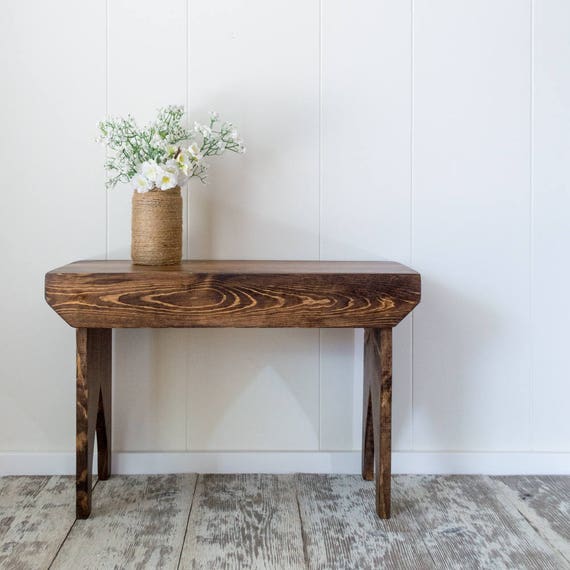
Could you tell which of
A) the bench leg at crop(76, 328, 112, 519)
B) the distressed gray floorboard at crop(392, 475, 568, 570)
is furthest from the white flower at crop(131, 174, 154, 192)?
the distressed gray floorboard at crop(392, 475, 568, 570)

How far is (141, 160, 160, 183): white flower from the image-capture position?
183cm

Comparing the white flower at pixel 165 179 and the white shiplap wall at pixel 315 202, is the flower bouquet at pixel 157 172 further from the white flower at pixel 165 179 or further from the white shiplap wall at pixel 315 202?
the white shiplap wall at pixel 315 202

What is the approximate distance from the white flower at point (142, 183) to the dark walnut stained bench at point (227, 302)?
235 mm

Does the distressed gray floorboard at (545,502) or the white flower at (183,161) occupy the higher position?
the white flower at (183,161)

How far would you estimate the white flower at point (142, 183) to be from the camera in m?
1.85

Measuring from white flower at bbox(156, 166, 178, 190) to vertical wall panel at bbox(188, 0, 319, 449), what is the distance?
0.84 ft

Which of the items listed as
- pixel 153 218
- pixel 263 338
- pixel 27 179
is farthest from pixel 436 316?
pixel 27 179

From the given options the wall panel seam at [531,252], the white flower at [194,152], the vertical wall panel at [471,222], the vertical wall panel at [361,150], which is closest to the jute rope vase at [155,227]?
the white flower at [194,152]

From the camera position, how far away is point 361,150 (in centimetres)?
210

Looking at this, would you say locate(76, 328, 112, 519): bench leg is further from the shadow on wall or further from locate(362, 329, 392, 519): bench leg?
the shadow on wall

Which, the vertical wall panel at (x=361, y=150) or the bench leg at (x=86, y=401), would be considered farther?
the vertical wall panel at (x=361, y=150)

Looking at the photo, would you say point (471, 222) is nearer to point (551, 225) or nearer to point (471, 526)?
point (551, 225)

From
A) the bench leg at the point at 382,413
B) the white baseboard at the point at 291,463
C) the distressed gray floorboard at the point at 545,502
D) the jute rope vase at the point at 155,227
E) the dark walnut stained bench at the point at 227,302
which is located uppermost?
the jute rope vase at the point at 155,227

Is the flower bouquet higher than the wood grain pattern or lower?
higher
